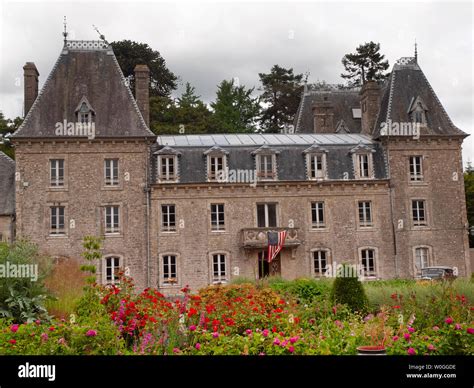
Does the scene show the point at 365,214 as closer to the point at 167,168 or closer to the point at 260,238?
the point at 260,238

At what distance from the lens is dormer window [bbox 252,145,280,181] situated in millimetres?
30156

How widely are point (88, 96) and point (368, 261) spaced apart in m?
16.9

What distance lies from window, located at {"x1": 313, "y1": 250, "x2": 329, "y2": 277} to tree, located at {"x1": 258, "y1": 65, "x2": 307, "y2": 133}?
46.4 ft

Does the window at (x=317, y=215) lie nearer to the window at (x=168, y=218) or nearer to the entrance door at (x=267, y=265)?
the entrance door at (x=267, y=265)

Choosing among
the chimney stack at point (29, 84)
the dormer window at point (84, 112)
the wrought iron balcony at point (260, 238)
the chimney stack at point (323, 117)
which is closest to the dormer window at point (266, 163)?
the wrought iron balcony at point (260, 238)

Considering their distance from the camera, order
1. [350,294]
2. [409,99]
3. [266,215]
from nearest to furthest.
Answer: [350,294] < [266,215] < [409,99]

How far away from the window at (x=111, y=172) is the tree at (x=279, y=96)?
14.0m

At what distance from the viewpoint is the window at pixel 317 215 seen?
29.9 metres

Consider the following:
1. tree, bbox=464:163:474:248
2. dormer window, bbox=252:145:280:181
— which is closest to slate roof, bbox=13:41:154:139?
dormer window, bbox=252:145:280:181

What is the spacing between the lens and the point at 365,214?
1190 inches

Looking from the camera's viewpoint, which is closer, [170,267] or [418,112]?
[170,267]

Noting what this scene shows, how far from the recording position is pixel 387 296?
588 inches

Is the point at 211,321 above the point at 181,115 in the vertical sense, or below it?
below

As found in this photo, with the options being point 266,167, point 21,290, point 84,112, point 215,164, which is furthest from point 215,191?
point 21,290
